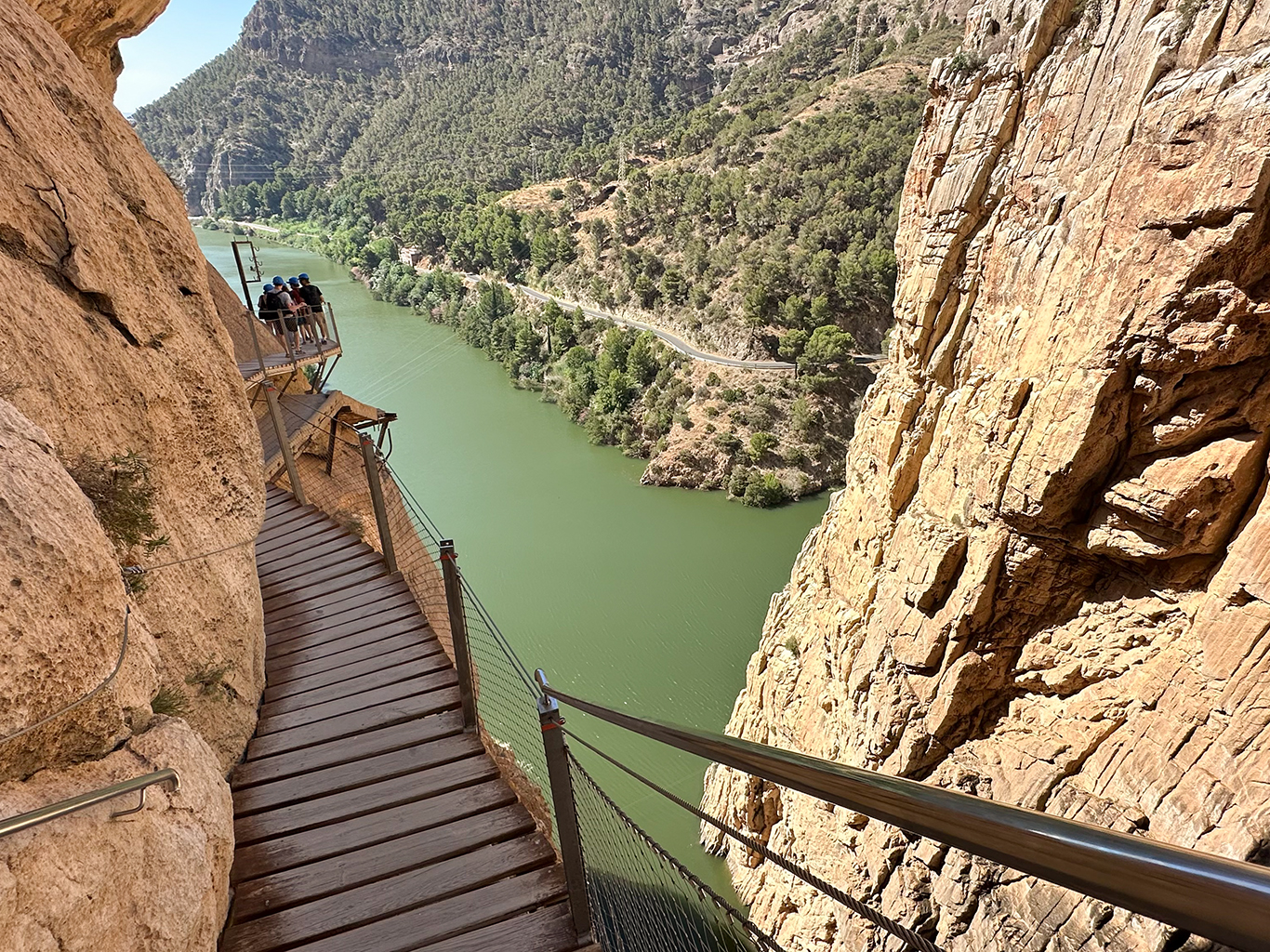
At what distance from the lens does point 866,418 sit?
801cm

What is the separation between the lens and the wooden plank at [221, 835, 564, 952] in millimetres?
2342

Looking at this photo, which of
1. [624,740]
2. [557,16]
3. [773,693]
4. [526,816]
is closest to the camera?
[526,816]

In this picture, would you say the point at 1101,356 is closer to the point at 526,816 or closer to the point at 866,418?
the point at 866,418

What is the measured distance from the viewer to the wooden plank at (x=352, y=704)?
3.36 metres

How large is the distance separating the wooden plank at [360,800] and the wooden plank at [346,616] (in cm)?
136

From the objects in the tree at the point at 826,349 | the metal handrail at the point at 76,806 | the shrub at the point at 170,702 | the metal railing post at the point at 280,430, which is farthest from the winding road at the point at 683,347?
the metal handrail at the point at 76,806

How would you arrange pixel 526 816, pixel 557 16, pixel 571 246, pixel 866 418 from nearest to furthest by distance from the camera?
pixel 526 816 < pixel 866 418 < pixel 571 246 < pixel 557 16

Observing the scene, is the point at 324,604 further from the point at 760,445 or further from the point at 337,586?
the point at 760,445

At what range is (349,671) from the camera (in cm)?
367

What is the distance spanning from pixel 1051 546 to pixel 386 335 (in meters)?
36.1

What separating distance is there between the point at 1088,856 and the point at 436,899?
2.40 m

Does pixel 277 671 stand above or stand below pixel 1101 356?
below

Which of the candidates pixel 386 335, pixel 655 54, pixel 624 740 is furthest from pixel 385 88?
pixel 624 740

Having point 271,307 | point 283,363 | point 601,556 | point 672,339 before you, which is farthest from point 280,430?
point 672,339
